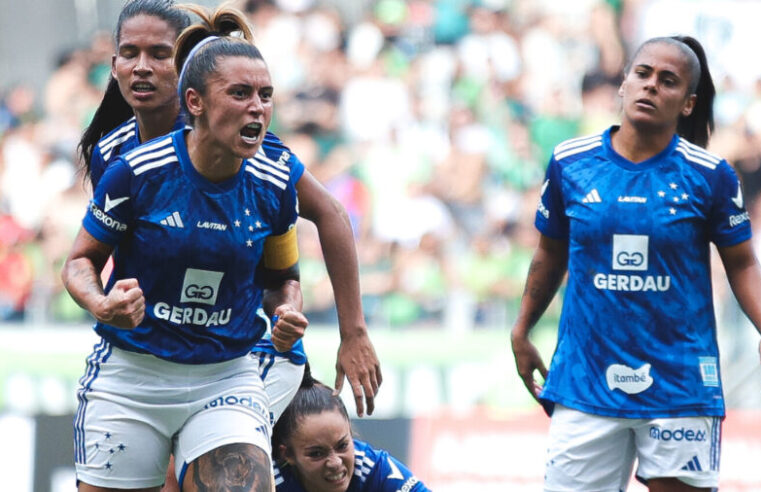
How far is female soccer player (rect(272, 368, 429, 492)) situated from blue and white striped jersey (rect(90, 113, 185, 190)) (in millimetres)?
1164

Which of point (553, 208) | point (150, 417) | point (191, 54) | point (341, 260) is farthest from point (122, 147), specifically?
point (553, 208)

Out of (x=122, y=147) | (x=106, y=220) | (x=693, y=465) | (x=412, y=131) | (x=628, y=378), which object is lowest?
(x=693, y=465)

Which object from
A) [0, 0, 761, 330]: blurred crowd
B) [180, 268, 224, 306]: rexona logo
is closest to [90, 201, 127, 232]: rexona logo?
[180, 268, 224, 306]: rexona logo

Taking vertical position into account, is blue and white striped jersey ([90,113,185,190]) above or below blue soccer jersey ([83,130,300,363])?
above

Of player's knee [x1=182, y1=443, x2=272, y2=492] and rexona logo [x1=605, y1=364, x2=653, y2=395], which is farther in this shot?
rexona logo [x1=605, y1=364, x2=653, y2=395]

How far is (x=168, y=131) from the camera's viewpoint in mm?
4262

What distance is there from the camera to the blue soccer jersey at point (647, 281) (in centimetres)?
429

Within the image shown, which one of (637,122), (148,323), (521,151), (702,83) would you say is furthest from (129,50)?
(521,151)

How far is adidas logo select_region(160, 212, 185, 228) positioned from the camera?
12.3ft

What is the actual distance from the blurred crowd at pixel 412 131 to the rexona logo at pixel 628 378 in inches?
191

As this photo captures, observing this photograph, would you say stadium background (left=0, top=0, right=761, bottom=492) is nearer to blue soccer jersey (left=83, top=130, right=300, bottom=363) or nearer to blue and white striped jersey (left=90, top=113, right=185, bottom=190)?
blue and white striped jersey (left=90, top=113, right=185, bottom=190)

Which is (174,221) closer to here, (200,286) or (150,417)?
(200,286)

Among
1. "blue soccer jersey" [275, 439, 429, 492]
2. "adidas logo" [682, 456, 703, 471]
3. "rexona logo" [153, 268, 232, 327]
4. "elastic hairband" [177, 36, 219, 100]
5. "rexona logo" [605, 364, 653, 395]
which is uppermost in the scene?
Answer: "elastic hairband" [177, 36, 219, 100]

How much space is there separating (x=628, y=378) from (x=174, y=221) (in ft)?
5.22
